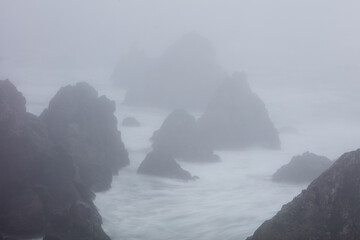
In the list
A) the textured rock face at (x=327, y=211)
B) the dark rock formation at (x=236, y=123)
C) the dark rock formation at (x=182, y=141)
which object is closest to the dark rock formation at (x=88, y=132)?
the dark rock formation at (x=182, y=141)

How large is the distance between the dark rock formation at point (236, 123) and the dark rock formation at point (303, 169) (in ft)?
47.5

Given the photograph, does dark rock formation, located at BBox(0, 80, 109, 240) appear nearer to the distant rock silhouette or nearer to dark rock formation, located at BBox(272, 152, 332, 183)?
dark rock formation, located at BBox(272, 152, 332, 183)

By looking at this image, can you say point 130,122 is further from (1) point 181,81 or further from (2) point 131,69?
(2) point 131,69

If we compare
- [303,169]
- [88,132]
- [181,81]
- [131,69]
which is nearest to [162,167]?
[88,132]

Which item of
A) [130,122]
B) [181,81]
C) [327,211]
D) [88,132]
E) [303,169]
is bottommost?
[327,211]

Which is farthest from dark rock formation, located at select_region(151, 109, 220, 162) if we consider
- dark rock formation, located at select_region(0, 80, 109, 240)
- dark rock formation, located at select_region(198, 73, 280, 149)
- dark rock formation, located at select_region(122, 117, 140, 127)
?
dark rock formation, located at select_region(0, 80, 109, 240)

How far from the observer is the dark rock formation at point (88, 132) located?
38688 mm

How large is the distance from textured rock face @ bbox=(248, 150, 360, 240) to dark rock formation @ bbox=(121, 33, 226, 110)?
212ft

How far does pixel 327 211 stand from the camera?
18656 millimetres

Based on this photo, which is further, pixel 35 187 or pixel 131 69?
pixel 131 69

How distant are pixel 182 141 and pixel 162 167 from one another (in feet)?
30.2

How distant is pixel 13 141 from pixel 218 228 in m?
13.4

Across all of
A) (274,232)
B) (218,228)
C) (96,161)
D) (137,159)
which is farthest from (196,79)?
(274,232)

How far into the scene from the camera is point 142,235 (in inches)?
1132
